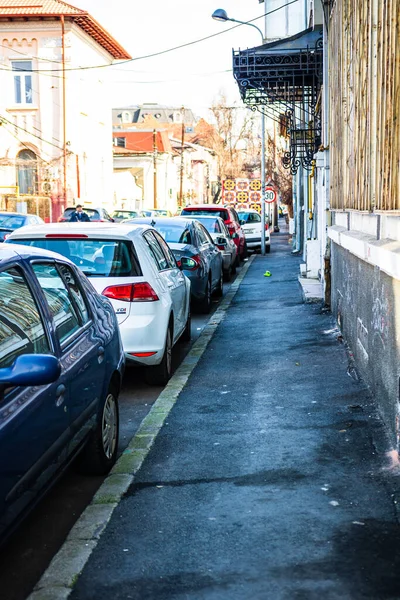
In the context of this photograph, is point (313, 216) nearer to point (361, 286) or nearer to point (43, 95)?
point (361, 286)

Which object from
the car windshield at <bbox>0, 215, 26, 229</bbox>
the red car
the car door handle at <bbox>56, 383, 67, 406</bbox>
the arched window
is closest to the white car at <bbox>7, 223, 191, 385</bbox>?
the car door handle at <bbox>56, 383, 67, 406</bbox>

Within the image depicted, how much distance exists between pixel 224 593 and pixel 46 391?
1327 mm

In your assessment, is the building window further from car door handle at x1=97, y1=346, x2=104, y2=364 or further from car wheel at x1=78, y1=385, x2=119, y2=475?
car door handle at x1=97, y1=346, x2=104, y2=364

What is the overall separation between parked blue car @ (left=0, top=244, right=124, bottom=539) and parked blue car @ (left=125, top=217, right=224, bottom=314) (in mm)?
7036

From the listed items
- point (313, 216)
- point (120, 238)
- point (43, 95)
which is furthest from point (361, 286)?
point (43, 95)

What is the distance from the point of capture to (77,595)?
13.1 feet

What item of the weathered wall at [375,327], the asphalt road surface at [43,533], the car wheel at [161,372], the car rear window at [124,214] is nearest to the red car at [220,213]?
the weathered wall at [375,327]

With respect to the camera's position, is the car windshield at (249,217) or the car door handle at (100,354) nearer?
the car door handle at (100,354)

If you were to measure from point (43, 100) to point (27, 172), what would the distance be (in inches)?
147

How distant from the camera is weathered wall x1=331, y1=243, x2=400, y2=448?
19.6 ft

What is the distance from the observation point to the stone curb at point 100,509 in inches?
162

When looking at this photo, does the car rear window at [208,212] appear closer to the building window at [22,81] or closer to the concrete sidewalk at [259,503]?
the concrete sidewalk at [259,503]

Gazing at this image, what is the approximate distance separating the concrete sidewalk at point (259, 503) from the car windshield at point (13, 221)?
58.1ft

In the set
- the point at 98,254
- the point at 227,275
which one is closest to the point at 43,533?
the point at 98,254
